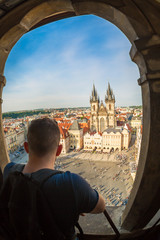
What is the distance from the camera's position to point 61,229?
0.80 meters

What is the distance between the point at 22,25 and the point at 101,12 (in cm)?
78

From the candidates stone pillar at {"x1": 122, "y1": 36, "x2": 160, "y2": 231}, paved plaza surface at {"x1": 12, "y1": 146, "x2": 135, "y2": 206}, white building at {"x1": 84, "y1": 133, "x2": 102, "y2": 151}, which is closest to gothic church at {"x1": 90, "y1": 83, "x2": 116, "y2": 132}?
white building at {"x1": 84, "y1": 133, "x2": 102, "y2": 151}

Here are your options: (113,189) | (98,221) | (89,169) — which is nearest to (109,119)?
(89,169)

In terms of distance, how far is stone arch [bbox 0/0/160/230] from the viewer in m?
1.23

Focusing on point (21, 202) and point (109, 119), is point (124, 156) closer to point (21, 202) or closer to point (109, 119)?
point (109, 119)

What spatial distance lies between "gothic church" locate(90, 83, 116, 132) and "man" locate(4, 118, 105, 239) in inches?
1396

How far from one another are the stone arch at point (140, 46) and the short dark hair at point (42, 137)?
0.91 metres

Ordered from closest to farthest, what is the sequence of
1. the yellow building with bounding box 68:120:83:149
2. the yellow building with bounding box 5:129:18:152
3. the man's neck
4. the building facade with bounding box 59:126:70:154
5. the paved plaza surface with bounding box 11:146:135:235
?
1. the man's neck
2. the paved plaza surface with bounding box 11:146:135:235
3. the yellow building with bounding box 5:129:18:152
4. the building facade with bounding box 59:126:70:154
5. the yellow building with bounding box 68:120:83:149

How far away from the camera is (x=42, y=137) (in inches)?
35.9

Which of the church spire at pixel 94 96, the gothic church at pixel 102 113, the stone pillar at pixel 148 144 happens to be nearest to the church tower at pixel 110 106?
the gothic church at pixel 102 113

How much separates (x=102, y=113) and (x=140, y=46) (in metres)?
35.3

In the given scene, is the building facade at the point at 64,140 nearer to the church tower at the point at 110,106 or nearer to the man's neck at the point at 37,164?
the church tower at the point at 110,106

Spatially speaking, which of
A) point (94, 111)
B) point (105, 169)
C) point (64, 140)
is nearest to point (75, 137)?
point (64, 140)

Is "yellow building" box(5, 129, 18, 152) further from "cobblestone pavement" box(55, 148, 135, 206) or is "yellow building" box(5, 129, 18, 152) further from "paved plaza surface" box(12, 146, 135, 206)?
"cobblestone pavement" box(55, 148, 135, 206)
